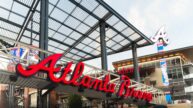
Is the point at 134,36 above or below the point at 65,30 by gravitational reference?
below

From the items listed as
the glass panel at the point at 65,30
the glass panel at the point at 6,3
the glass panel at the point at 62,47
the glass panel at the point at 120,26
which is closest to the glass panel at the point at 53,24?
the glass panel at the point at 65,30

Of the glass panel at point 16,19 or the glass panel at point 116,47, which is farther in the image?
the glass panel at point 116,47

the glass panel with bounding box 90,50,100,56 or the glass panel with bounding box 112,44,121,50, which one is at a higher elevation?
the glass panel with bounding box 112,44,121,50

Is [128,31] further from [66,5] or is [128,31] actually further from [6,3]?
[6,3]

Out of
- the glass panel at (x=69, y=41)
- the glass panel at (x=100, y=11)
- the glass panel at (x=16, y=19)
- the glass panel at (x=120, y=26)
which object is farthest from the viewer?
the glass panel at (x=69, y=41)

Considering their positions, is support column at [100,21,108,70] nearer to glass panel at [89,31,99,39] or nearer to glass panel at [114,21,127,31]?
glass panel at [114,21,127,31]

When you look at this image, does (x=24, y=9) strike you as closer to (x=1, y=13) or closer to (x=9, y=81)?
(x=1, y=13)

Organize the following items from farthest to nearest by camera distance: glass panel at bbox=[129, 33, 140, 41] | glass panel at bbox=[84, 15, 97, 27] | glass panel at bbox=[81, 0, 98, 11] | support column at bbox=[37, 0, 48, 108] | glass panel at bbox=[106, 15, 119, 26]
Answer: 1. glass panel at bbox=[129, 33, 140, 41]
2. glass panel at bbox=[106, 15, 119, 26]
3. glass panel at bbox=[84, 15, 97, 27]
4. glass panel at bbox=[81, 0, 98, 11]
5. support column at bbox=[37, 0, 48, 108]

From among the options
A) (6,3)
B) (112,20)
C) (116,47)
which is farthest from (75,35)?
(6,3)

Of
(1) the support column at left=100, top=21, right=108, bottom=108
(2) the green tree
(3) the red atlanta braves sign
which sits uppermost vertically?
(1) the support column at left=100, top=21, right=108, bottom=108

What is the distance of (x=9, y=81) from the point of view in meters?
16.2

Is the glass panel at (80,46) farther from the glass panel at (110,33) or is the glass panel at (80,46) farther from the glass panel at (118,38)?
the glass panel at (118,38)

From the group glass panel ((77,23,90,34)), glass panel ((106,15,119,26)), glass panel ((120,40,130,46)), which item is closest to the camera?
glass panel ((106,15,119,26))

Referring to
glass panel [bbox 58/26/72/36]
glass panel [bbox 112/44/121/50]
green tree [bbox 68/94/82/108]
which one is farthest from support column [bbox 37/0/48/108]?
green tree [bbox 68/94/82/108]
